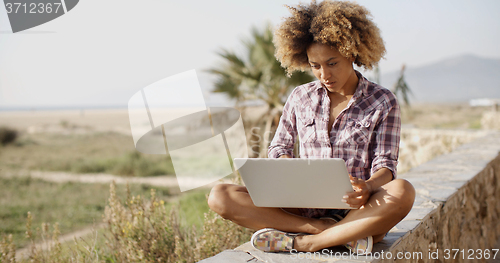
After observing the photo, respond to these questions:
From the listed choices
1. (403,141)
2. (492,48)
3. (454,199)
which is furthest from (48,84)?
(492,48)

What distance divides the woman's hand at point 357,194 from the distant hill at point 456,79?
110 m

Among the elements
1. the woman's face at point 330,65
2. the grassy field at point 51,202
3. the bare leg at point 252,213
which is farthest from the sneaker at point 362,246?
the grassy field at point 51,202

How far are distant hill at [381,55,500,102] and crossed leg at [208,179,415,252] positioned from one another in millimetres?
109499

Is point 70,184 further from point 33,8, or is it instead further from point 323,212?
point 323,212

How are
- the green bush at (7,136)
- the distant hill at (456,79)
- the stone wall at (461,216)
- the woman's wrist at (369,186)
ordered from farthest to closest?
the distant hill at (456,79)
the green bush at (7,136)
the stone wall at (461,216)
the woman's wrist at (369,186)

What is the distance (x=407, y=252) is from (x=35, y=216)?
11216 millimetres

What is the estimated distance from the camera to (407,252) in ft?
5.65

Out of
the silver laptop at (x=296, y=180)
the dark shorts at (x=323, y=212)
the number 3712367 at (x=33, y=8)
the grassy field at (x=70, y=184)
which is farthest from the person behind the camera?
the grassy field at (x=70, y=184)

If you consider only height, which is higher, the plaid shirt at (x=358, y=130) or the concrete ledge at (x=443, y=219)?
the plaid shirt at (x=358, y=130)

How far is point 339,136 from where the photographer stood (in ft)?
5.28

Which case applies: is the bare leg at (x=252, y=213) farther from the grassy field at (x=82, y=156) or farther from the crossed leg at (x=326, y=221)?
the grassy field at (x=82, y=156)

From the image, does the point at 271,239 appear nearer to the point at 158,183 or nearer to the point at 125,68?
the point at 158,183

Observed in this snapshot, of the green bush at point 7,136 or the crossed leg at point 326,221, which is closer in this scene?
the crossed leg at point 326,221

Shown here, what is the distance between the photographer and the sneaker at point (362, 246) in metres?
1.48
